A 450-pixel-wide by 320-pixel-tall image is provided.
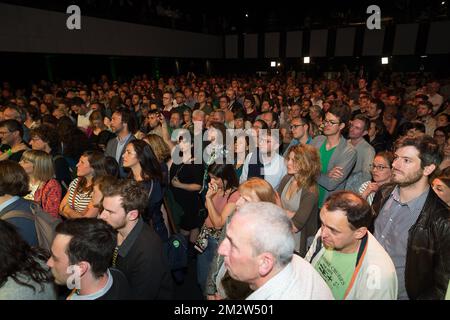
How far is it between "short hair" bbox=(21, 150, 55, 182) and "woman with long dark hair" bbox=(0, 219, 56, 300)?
145cm

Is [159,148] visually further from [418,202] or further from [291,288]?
[291,288]

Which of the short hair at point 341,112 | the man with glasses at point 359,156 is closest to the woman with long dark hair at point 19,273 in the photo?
the man with glasses at point 359,156

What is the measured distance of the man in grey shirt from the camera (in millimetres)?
1927

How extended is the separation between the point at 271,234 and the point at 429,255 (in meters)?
1.20

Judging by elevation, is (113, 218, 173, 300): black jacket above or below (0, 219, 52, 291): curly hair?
below

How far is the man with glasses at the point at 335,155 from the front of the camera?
3.36 m

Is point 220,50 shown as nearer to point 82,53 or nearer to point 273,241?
point 82,53

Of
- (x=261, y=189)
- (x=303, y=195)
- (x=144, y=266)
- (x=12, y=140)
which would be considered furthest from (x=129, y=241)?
(x=12, y=140)

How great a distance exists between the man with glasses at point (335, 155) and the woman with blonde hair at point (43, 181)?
2.59m

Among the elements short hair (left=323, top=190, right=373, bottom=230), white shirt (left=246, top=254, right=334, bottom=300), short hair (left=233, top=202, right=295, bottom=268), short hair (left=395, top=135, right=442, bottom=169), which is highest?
short hair (left=395, top=135, right=442, bottom=169)

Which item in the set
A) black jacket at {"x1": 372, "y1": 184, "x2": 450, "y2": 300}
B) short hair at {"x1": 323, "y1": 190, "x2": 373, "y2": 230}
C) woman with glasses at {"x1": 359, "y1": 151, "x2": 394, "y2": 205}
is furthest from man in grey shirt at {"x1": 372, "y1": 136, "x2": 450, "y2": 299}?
short hair at {"x1": 323, "y1": 190, "x2": 373, "y2": 230}

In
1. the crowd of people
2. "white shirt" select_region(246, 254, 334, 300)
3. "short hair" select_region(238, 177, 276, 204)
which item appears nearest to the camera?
→ "white shirt" select_region(246, 254, 334, 300)

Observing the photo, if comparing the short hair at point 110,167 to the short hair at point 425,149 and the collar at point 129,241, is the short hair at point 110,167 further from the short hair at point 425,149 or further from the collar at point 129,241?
the short hair at point 425,149

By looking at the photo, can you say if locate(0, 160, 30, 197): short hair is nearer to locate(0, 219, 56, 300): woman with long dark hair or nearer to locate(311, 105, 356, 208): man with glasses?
locate(0, 219, 56, 300): woman with long dark hair
